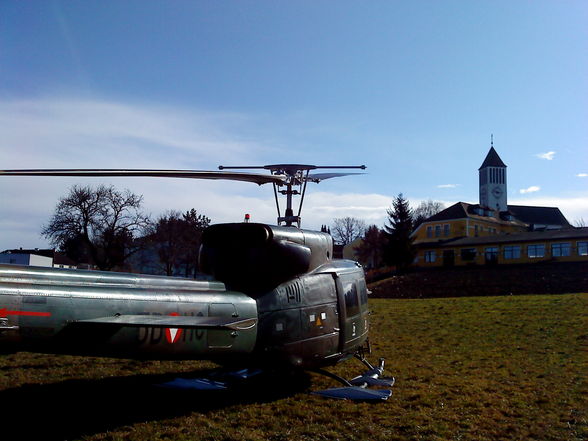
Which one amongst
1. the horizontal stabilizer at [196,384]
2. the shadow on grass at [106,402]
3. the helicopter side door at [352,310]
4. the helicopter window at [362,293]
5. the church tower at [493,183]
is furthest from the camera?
the church tower at [493,183]

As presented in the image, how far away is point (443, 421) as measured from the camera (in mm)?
8547

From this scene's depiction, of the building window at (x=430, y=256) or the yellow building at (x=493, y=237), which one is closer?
the yellow building at (x=493, y=237)

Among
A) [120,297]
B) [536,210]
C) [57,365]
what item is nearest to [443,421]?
[120,297]

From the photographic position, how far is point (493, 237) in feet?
216

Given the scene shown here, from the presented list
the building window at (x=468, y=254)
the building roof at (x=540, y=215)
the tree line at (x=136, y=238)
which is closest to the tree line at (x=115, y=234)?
the tree line at (x=136, y=238)

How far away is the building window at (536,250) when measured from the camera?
58222 millimetres

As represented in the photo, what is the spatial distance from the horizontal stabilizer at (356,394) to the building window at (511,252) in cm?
5562

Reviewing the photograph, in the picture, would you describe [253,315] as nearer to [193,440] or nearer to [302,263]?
[302,263]

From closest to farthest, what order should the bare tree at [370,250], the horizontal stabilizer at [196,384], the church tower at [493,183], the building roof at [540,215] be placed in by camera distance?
the horizontal stabilizer at [196,384]
the bare tree at [370,250]
the building roof at [540,215]
the church tower at [493,183]

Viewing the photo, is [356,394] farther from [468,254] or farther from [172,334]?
[468,254]

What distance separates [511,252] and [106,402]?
58826 millimetres

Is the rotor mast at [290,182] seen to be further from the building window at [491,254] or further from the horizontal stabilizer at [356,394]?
the building window at [491,254]

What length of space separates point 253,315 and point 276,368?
1.14 meters

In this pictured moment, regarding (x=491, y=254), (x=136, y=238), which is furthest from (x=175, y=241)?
(x=491, y=254)
